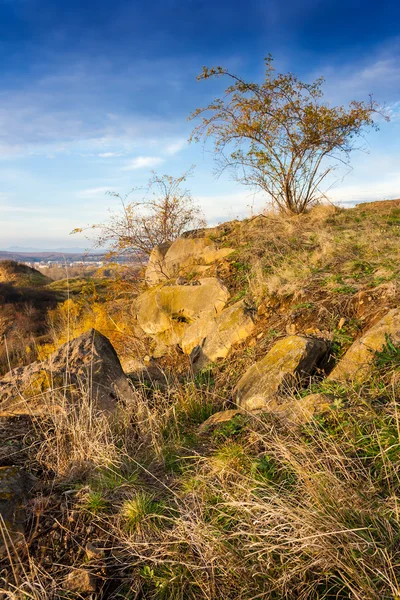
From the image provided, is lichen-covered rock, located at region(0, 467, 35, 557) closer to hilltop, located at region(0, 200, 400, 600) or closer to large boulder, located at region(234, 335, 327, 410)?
hilltop, located at region(0, 200, 400, 600)

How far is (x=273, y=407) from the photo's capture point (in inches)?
137

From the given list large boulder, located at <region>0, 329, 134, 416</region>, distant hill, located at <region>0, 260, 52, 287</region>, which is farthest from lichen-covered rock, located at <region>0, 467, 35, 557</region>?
distant hill, located at <region>0, 260, 52, 287</region>

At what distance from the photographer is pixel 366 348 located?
3.63 metres

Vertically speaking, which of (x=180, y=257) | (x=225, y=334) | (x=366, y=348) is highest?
(x=180, y=257)

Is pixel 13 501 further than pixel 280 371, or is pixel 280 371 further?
pixel 280 371

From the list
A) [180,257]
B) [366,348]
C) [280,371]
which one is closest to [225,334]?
[280,371]

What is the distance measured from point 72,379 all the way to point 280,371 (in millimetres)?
2297

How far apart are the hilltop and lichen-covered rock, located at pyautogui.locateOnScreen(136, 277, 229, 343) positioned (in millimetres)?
1289

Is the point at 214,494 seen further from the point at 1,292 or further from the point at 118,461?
the point at 1,292

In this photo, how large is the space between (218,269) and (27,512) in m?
6.30

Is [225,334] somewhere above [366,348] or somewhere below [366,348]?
below

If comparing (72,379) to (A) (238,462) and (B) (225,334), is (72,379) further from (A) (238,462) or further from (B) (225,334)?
(B) (225,334)

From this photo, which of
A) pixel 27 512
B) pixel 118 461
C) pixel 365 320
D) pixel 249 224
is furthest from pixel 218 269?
pixel 27 512

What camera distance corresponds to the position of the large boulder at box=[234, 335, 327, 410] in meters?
3.79
